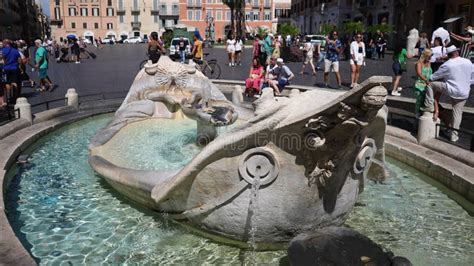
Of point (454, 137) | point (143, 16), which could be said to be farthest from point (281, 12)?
point (454, 137)

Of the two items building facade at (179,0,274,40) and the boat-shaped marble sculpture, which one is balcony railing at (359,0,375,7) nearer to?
building facade at (179,0,274,40)

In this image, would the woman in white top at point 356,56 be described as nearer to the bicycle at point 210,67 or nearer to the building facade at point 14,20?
the bicycle at point 210,67

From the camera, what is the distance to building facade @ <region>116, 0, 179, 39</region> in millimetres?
79812

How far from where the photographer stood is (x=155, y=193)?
396 cm

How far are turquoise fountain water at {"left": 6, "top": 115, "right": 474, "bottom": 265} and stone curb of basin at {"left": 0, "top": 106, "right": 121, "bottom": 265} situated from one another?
237 mm

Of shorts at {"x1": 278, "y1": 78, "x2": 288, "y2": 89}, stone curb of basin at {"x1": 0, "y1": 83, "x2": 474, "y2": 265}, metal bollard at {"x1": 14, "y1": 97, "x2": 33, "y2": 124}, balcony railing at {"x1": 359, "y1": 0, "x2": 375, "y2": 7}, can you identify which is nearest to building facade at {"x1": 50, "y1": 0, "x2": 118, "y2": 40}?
balcony railing at {"x1": 359, "y1": 0, "x2": 375, "y2": 7}

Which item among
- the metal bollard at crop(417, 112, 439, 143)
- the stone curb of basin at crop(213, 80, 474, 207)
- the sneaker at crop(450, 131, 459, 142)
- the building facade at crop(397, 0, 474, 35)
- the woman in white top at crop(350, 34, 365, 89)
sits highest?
the building facade at crop(397, 0, 474, 35)

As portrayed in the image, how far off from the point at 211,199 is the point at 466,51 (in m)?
10.2

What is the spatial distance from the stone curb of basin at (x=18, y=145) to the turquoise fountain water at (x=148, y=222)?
0.78 feet

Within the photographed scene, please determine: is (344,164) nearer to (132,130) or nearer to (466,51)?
(132,130)

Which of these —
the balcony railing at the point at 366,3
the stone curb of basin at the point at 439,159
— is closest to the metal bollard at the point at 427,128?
the stone curb of basin at the point at 439,159

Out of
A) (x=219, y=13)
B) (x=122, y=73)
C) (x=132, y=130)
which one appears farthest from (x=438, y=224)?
(x=219, y=13)

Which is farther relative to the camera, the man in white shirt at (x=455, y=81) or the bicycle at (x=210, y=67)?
the bicycle at (x=210, y=67)

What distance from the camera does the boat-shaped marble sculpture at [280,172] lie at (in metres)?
3.23
